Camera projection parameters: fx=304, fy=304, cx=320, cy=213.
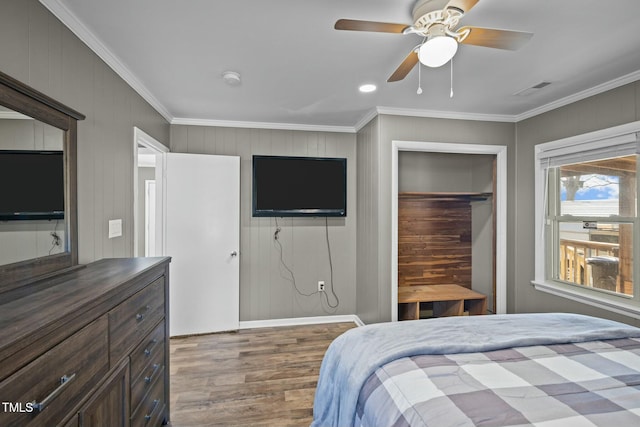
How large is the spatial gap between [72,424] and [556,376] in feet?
5.85

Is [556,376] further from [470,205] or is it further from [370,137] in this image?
[470,205]

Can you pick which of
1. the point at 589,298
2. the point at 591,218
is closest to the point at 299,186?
the point at 591,218

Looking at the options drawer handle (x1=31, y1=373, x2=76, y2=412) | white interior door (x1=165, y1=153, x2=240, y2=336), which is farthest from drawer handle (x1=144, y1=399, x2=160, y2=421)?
white interior door (x1=165, y1=153, x2=240, y2=336)

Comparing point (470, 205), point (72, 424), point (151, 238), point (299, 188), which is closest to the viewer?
point (72, 424)

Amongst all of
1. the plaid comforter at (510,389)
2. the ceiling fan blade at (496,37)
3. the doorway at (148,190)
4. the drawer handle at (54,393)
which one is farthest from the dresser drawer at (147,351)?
the ceiling fan blade at (496,37)

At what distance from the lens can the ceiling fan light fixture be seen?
1404mm

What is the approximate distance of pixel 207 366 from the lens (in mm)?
2750

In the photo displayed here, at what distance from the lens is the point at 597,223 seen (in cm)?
271

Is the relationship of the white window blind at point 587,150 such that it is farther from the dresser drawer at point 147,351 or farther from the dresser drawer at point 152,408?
the dresser drawer at point 152,408

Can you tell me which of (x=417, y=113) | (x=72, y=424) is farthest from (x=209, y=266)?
(x=417, y=113)

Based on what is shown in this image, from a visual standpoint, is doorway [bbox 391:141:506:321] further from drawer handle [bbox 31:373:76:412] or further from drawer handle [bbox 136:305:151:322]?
drawer handle [bbox 31:373:76:412]

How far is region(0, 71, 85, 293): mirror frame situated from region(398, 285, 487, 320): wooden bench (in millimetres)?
2887

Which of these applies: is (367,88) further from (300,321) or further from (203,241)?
(300,321)

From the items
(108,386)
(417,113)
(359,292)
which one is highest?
(417,113)
